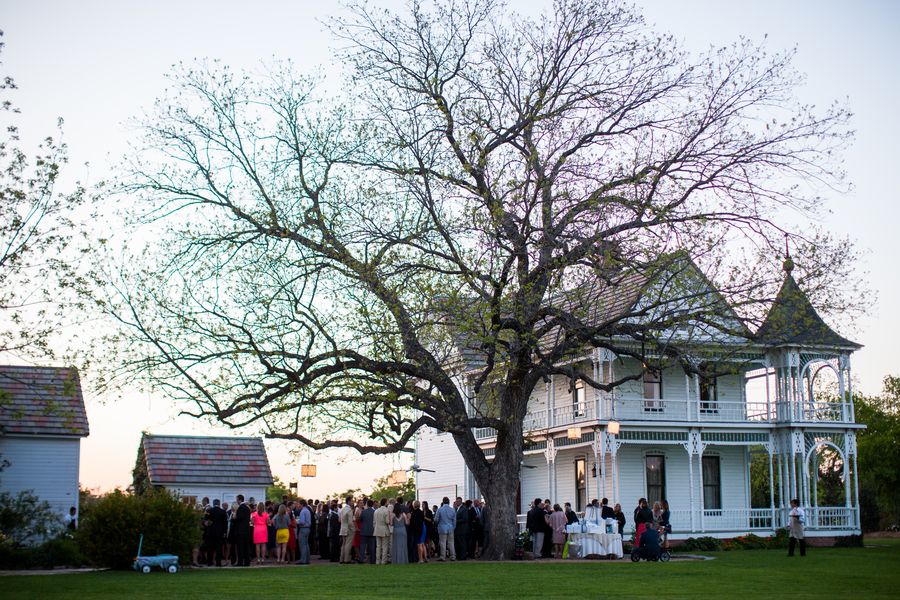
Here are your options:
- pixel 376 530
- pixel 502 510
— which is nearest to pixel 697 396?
pixel 502 510

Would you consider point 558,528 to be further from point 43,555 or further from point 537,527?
point 43,555

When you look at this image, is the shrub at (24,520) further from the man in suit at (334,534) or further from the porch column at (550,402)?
the porch column at (550,402)

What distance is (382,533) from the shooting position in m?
26.7

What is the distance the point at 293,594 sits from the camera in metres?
15.8

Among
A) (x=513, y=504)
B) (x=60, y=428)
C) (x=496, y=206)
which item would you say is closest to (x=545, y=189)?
(x=496, y=206)

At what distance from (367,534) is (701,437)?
51.2 feet

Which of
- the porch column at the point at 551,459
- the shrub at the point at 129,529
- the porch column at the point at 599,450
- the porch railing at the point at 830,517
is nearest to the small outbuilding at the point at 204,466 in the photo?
the porch column at the point at 551,459

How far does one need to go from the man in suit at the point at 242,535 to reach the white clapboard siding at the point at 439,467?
18862 millimetres

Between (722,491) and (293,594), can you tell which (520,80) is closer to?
(293,594)

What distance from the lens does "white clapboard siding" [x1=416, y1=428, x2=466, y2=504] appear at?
45.1m

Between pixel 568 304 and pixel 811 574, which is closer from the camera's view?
pixel 811 574

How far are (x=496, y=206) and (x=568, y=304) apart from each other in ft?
14.7

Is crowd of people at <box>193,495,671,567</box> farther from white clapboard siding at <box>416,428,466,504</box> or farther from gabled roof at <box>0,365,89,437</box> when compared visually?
white clapboard siding at <box>416,428,466,504</box>

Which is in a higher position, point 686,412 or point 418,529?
point 686,412
